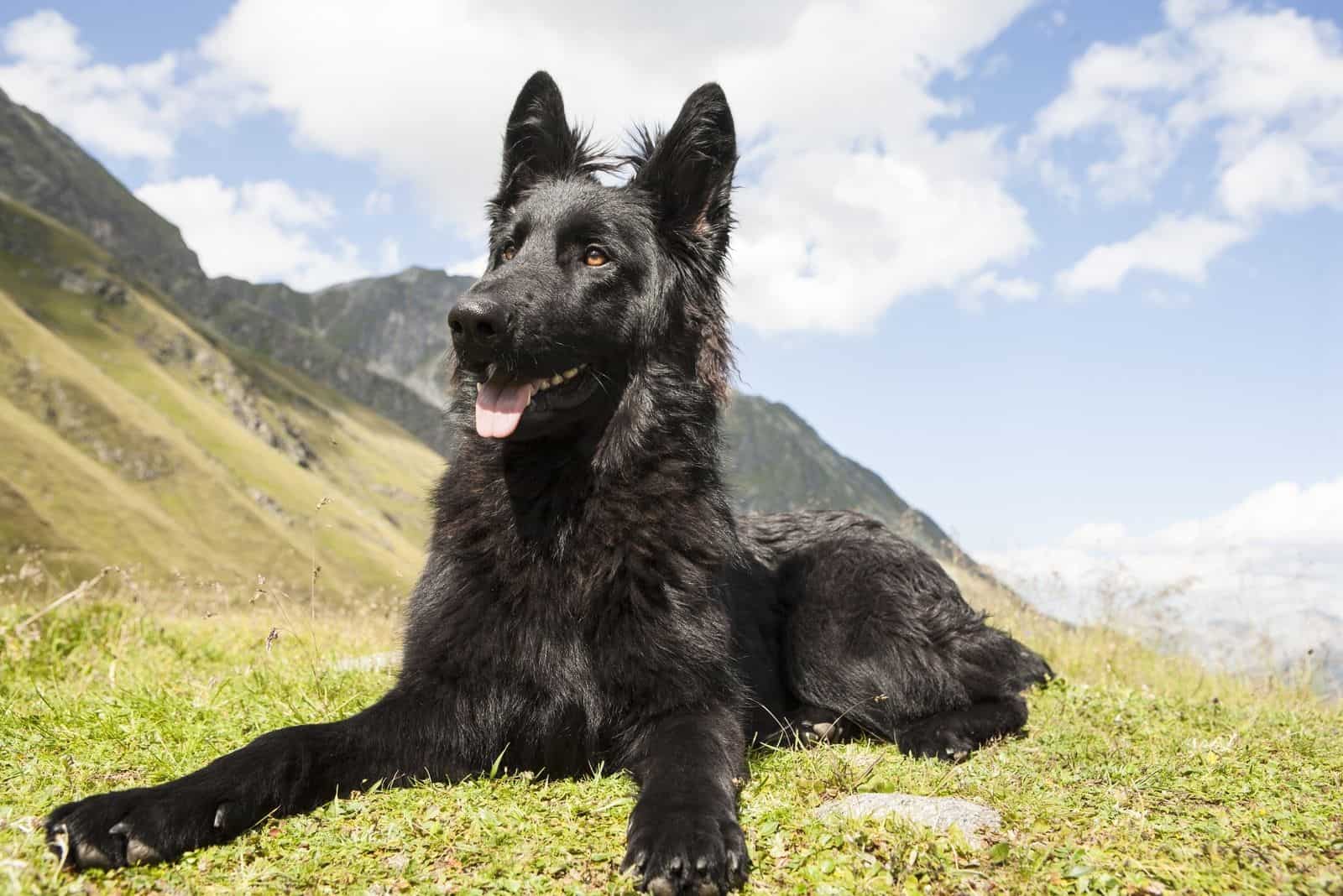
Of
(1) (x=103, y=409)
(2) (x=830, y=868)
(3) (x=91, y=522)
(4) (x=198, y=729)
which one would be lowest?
(3) (x=91, y=522)

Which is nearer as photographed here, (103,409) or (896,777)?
(896,777)

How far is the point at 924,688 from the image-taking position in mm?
5438

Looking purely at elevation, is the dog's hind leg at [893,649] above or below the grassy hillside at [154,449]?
above

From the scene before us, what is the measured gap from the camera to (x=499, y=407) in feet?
13.8

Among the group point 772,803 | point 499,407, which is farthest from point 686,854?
point 499,407

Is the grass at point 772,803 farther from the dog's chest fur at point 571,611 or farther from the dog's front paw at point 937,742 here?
the dog's chest fur at point 571,611

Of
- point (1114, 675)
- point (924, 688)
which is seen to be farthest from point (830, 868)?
point (1114, 675)

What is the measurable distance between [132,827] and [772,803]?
229 cm

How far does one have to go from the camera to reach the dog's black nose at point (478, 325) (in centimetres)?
385

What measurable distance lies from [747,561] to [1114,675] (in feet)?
16.1

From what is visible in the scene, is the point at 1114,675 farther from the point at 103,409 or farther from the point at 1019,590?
the point at 103,409

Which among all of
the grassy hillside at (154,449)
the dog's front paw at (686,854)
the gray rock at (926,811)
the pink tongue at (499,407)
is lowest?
the grassy hillside at (154,449)

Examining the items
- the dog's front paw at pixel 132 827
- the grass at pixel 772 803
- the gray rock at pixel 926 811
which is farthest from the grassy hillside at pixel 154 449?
the gray rock at pixel 926 811

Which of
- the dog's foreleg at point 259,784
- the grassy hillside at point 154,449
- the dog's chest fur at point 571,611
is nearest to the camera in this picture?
the dog's foreleg at point 259,784
